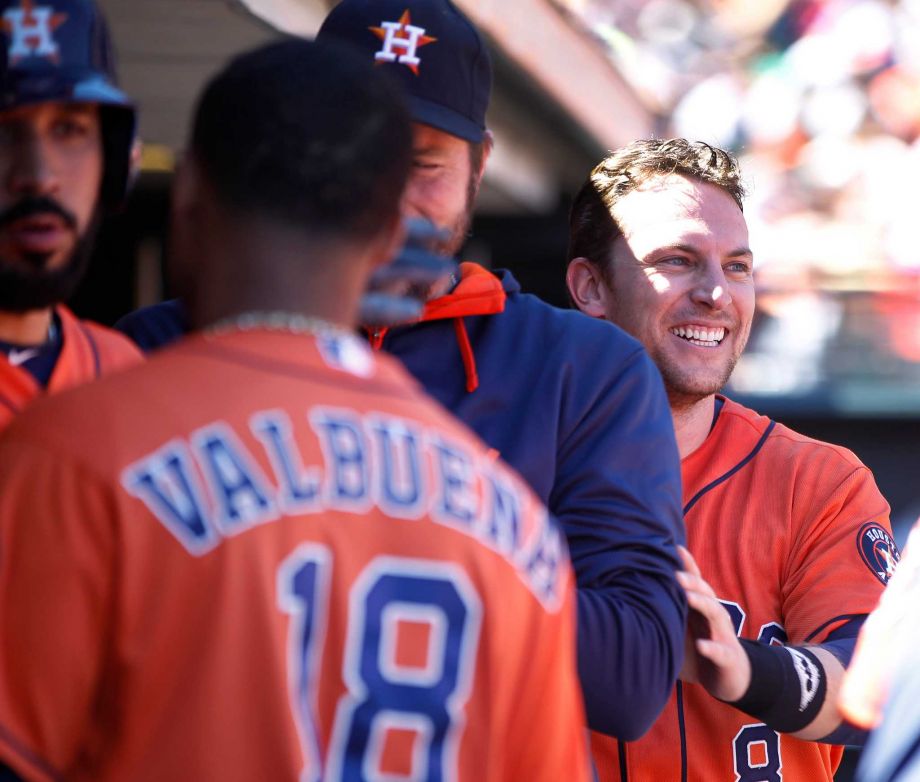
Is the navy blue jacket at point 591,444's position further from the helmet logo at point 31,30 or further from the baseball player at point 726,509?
the helmet logo at point 31,30

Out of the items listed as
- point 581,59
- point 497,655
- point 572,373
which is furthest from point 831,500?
point 581,59

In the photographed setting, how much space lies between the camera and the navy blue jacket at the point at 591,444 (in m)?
1.74

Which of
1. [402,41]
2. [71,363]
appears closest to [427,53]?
[402,41]

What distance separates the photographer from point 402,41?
6.44 ft

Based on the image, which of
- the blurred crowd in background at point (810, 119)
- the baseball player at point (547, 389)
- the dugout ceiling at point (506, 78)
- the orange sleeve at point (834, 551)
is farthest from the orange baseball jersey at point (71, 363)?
the blurred crowd in background at point (810, 119)

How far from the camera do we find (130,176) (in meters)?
1.62

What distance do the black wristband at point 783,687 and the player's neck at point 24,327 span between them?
1079 mm

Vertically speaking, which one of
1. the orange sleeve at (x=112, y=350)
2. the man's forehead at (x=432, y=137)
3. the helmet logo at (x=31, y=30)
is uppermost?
the helmet logo at (x=31, y=30)

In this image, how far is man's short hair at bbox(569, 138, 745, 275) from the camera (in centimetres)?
272

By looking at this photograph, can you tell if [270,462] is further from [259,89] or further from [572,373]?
[572,373]

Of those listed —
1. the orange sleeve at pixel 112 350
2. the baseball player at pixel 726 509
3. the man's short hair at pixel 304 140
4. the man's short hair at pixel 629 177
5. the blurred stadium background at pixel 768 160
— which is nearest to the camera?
Result: the man's short hair at pixel 304 140

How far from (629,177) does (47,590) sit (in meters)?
1.85

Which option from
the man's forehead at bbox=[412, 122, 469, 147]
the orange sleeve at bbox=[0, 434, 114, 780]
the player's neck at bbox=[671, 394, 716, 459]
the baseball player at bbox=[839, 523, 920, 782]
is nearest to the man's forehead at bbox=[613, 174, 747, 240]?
the player's neck at bbox=[671, 394, 716, 459]

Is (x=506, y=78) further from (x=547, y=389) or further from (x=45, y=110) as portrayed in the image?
(x=45, y=110)
